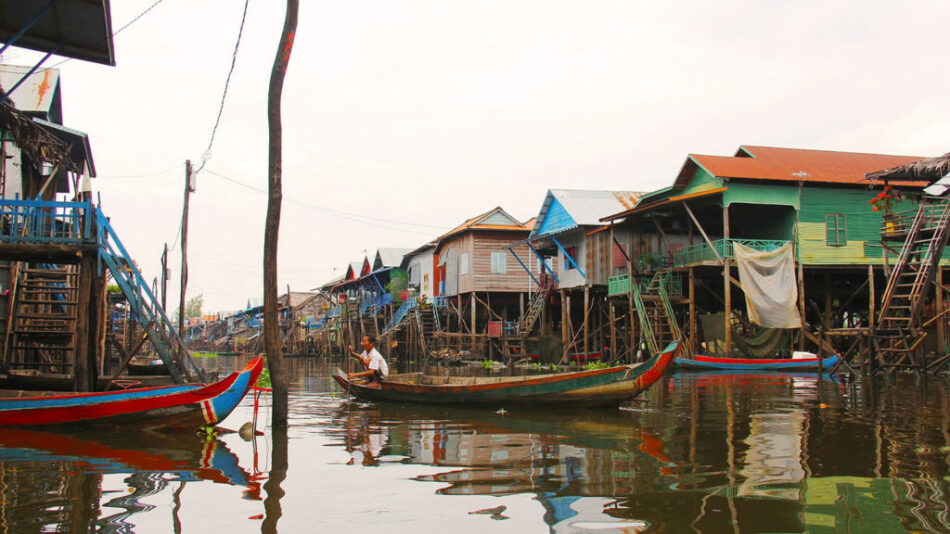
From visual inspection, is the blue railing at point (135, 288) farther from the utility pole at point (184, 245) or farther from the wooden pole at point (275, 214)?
the utility pole at point (184, 245)

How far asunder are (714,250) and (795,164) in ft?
16.3

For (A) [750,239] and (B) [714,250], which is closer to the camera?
(B) [714,250]

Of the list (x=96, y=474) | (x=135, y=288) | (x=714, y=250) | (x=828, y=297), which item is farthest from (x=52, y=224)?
(x=828, y=297)

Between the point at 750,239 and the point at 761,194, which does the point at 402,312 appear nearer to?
the point at 750,239

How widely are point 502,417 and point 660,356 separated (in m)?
2.57

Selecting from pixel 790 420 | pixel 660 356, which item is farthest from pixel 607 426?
pixel 790 420

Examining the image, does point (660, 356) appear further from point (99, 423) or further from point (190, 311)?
point (190, 311)

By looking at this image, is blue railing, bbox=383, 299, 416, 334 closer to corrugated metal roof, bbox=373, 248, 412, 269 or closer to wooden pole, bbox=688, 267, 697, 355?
corrugated metal roof, bbox=373, 248, 412, 269

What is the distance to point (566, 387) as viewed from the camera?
37.2ft

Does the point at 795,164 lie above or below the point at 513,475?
above

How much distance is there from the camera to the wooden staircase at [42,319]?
1376cm

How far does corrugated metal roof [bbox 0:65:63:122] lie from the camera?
15.8 m

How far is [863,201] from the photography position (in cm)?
2278

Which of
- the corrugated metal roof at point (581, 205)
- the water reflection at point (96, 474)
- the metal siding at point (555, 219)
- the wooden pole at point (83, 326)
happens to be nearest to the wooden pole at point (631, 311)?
the corrugated metal roof at point (581, 205)
